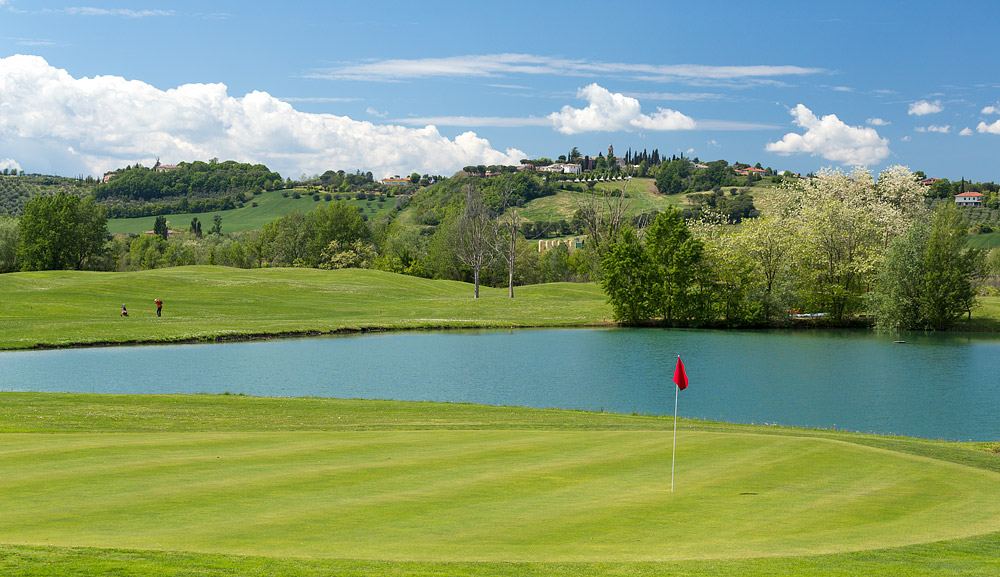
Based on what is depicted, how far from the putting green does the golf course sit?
0.14 ft

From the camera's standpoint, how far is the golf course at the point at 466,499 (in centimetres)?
839

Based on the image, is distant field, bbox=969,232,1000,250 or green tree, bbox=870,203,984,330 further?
distant field, bbox=969,232,1000,250

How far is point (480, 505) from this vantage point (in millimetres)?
10508

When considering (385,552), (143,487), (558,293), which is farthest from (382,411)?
(558,293)

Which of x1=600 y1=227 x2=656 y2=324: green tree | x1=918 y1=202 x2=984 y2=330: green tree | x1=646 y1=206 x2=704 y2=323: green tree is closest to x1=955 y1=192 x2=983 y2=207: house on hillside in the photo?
x1=918 y1=202 x2=984 y2=330: green tree

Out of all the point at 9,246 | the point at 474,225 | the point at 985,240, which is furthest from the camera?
the point at 985,240

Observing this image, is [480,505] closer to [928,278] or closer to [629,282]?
[629,282]

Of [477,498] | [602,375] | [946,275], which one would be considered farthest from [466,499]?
[946,275]

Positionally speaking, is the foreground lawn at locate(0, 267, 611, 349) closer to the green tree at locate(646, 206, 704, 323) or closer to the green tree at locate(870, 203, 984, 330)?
the green tree at locate(646, 206, 704, 323)

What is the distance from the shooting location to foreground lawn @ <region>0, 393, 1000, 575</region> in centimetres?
835

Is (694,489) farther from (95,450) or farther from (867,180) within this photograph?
(867,180)

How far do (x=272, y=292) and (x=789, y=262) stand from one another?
2027 inches

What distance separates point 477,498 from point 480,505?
1.24 feet

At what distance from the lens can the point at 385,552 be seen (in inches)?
332
